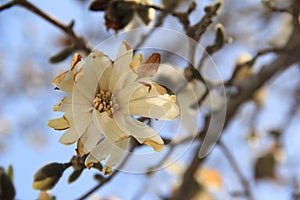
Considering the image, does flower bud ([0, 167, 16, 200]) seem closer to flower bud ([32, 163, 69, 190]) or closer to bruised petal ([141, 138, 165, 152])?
flower bud ([32, 163, 69, 190])

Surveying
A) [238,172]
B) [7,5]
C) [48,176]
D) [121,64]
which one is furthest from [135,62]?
[238,172]

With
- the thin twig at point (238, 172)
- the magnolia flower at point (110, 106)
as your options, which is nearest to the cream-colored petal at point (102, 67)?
the magnolia flower at point (110, 106)

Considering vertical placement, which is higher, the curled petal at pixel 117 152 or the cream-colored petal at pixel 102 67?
the cream-colored petal at pixel 102 67

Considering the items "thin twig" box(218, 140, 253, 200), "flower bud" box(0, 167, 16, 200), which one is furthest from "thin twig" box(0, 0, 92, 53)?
"thin twig" box(218, 140, 253, 200)

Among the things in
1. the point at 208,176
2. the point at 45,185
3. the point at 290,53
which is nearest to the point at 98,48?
the point at 45,185

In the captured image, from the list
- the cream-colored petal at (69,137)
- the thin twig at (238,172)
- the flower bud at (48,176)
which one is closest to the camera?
the cream-colored petal at (69,137)

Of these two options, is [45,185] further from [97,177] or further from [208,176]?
[208,176]

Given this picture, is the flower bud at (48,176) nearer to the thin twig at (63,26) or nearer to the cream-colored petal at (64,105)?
the cream-colored petal at (64,105)

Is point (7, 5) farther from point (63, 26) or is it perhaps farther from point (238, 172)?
point (238, 172)
